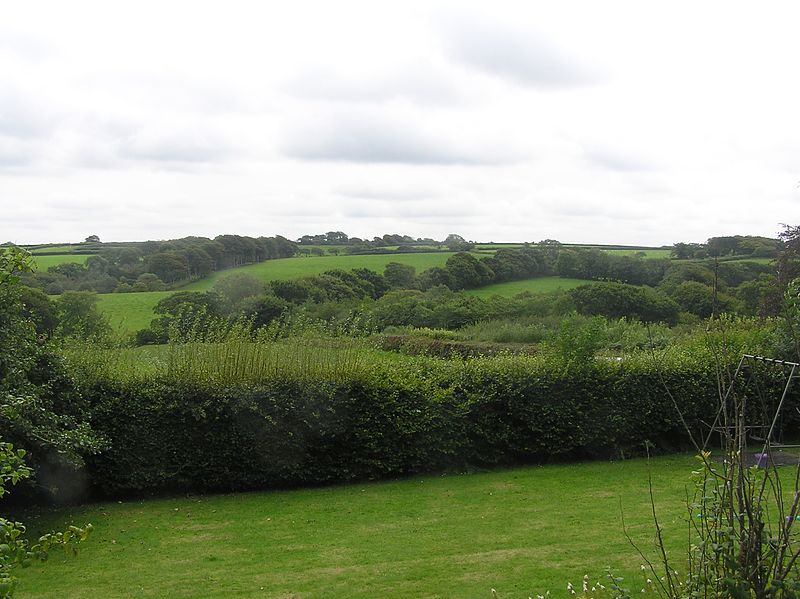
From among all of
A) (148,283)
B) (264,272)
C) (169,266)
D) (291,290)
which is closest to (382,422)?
(291,290)

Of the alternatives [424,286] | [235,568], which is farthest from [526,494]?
[424,286]

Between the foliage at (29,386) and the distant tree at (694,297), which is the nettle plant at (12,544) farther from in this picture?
the distant tree at (694,297)

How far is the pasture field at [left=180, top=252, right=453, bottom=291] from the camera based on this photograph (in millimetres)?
26156

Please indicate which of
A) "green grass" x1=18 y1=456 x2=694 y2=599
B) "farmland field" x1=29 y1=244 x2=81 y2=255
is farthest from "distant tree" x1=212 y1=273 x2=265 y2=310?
Answer: "green grass" x1=18 y1=456 x2=694 y2=599

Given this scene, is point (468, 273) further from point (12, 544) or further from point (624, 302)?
point (12, 544)

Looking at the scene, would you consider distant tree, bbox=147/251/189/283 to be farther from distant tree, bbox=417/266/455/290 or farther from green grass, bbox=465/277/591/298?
green grass, bbox=465/277/591/298

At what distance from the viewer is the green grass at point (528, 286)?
3210 cm

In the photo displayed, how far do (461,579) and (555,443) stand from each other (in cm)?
641

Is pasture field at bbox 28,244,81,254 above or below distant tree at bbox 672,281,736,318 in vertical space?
above

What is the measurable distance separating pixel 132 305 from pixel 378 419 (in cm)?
992

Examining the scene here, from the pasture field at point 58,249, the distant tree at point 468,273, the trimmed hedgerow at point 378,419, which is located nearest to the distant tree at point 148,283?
the pasture field at point 58,249

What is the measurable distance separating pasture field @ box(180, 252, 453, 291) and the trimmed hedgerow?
11.7 m

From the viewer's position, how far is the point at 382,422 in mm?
12062

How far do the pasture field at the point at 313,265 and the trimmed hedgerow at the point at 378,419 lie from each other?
38.4ft
